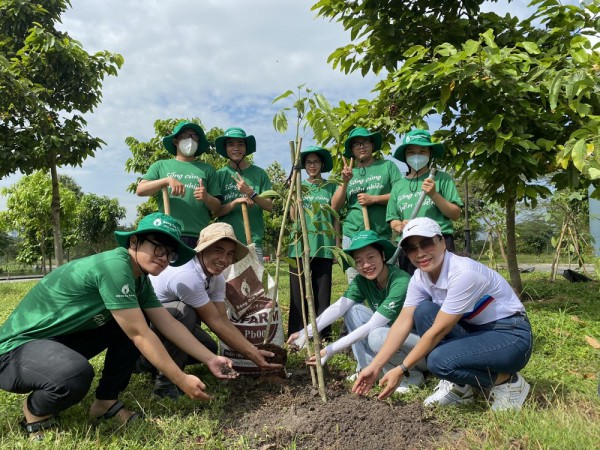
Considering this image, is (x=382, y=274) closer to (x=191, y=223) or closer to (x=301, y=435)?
(x=301, y=435)

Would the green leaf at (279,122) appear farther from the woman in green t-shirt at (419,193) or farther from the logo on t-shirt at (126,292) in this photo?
the woman in green t-shirt at (419,193)

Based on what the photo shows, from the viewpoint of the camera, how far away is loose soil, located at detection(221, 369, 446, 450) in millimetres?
2137

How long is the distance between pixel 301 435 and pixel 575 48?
12.1ft

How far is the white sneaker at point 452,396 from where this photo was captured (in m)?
2.53

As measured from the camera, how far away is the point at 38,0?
24.4ft

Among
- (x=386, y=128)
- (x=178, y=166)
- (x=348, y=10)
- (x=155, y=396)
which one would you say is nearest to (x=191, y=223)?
(x=178, y=166)

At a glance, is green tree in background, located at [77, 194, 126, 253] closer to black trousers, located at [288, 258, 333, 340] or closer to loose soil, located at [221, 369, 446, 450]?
black trousers, located at [288, 258, 333, 340]

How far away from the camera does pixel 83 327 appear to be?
238cm

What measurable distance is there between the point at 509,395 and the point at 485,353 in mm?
305

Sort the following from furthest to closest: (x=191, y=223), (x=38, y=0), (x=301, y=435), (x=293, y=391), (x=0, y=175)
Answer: (x=38, y=0) → (x=0, y=175) → (x=191, y=223) → (x=293, y=391) → (x=301, y=435)

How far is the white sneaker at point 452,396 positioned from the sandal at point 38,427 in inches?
76.0

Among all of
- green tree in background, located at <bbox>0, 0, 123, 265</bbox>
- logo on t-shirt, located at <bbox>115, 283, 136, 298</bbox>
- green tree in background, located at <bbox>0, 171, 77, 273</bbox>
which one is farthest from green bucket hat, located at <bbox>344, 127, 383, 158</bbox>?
green tree in background, located at <bbox>0, 171, 77, 273</bbox>

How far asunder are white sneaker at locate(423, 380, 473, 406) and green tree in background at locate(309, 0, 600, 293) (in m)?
1.76

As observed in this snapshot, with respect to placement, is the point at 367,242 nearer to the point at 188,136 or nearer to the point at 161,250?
the point at 161,250
